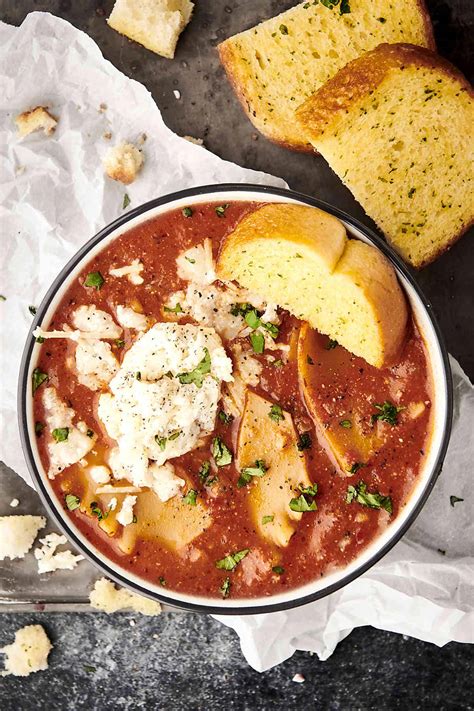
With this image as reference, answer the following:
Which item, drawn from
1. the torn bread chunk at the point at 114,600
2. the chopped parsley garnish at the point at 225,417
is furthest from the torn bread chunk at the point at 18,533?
the chopped parsley garnish at the point at 225,417

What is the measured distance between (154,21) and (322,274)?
1.29 metres

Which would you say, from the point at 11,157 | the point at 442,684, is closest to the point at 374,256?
the point at 11,157

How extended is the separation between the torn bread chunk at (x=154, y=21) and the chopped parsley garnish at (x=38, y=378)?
54.0 inches

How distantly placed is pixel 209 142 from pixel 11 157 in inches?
31.1

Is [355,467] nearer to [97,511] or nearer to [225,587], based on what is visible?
[225,587]

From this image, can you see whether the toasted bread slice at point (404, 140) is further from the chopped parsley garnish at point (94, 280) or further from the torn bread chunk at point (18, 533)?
the torn bread chunk at point (18, 533)

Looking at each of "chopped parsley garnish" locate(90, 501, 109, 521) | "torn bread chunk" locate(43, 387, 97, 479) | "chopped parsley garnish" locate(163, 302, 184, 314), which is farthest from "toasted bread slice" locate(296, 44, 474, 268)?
"chopped parsley garnish" locate(90, 501, 109, 521)

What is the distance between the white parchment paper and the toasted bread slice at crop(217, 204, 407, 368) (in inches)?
24.9

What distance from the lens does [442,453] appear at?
9.01 ft

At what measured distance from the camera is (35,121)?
10.4 ft

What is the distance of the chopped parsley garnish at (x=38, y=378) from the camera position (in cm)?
280

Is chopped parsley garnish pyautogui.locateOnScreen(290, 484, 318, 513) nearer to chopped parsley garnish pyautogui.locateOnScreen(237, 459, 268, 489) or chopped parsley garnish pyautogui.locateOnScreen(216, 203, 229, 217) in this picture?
chopped parsley garnish pyautogui.locateOnScreen(237, 459, 268, 489)

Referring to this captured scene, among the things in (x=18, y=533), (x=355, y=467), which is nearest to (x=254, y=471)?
(x=355, y=467)

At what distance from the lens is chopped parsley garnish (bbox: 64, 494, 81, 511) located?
9.29 ft
